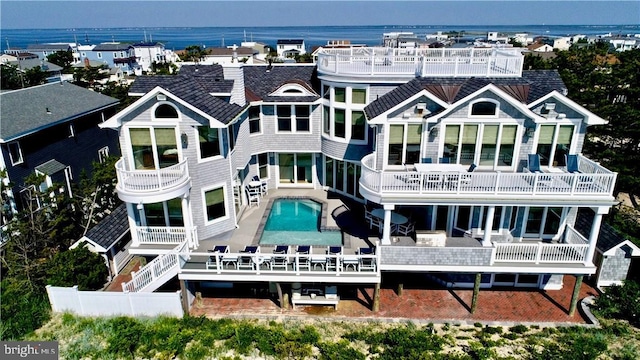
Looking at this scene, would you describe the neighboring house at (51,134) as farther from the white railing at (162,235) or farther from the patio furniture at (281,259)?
the patio furniture at (281,259)

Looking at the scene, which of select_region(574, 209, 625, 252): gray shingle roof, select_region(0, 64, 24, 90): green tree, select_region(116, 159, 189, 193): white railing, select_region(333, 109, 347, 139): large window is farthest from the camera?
select_region(0, 64, 24, 90): green tree

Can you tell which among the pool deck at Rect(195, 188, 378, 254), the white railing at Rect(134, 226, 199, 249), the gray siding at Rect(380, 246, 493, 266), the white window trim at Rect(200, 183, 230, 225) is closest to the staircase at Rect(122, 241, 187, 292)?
the white railing at Rect(134, 226, 199, 249)

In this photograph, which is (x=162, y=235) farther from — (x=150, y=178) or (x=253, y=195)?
(x=253, y=195)

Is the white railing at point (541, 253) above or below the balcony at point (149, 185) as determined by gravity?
below

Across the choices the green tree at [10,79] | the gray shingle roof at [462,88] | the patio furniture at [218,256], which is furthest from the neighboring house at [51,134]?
the green tree at [10,79]

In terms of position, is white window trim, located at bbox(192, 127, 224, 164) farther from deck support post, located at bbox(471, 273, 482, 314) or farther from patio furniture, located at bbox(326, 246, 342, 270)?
deck support post, located at bbox(471, 273, 482, 314)

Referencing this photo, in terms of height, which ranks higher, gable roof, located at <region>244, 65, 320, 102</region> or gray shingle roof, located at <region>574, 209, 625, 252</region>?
gable roof, located at <region>244, 65, 320, 102</region>
